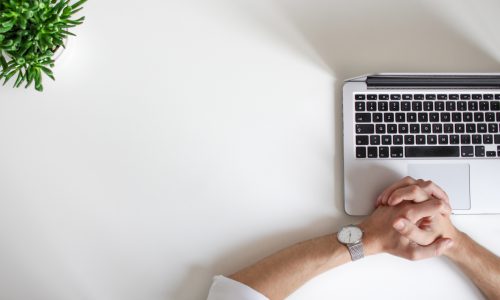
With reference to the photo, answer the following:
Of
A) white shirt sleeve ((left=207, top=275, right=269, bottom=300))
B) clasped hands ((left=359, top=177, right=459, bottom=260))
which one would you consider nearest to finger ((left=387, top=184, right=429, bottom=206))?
clasped hands ((left=359, top=177, right=459, bottom=260))

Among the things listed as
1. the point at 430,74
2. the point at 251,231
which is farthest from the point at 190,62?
the point at 430,74

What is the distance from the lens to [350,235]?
3.18 ft

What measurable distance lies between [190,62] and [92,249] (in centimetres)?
47

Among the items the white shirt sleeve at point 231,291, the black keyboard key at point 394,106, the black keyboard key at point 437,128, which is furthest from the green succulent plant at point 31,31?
the black keyboard key at point 437,128

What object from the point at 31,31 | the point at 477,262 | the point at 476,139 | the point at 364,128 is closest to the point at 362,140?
the point at 364,128

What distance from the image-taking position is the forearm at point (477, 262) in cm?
96

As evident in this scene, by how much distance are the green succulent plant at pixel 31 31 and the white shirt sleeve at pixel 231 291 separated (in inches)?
22.0

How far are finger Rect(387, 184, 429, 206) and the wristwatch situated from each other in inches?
3.7

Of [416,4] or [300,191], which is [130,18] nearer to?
[300,191]

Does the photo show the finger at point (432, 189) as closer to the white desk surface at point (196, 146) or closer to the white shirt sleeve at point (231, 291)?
the white desk surface at point (196, 146)

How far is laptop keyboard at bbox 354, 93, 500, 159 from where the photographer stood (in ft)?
3.23

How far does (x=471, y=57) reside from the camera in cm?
102

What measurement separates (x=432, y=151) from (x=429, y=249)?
210 mm

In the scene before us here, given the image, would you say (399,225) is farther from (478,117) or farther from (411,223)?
(478,117)
